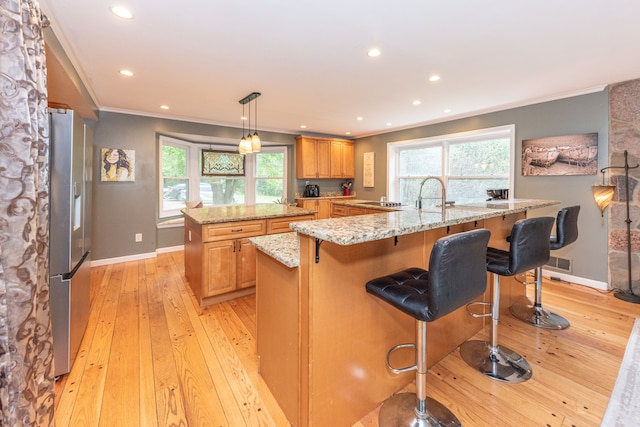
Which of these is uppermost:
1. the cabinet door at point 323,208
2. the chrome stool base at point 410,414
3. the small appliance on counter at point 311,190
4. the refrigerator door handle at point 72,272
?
the small appliance on counter at point 311,190

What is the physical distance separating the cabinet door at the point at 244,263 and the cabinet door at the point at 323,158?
3.44 m

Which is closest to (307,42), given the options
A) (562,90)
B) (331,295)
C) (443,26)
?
(443,26)

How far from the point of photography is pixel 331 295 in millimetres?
1382

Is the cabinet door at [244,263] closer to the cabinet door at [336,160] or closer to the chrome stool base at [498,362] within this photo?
the chrome stool base at [498,362]

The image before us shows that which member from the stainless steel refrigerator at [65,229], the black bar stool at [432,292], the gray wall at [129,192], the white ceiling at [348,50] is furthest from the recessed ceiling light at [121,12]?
the gray wall at [129,192]

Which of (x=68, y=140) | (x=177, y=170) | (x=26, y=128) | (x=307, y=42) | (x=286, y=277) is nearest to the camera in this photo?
(x=26, y=128)

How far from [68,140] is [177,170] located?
3.72 metres

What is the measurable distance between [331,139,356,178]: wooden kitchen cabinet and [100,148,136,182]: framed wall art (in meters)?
3.78

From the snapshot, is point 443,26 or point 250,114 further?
point 250,114

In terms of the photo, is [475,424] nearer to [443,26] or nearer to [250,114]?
[443,26]

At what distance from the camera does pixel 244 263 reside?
3057 millimetres

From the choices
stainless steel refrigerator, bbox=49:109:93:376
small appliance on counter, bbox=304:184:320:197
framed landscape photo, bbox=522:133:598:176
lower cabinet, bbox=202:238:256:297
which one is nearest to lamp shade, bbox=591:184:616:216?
framed landscape photo, bbox=522:133:598:176

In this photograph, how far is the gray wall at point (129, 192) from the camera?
4.25 metres

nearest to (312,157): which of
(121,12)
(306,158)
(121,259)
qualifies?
(306,158)
